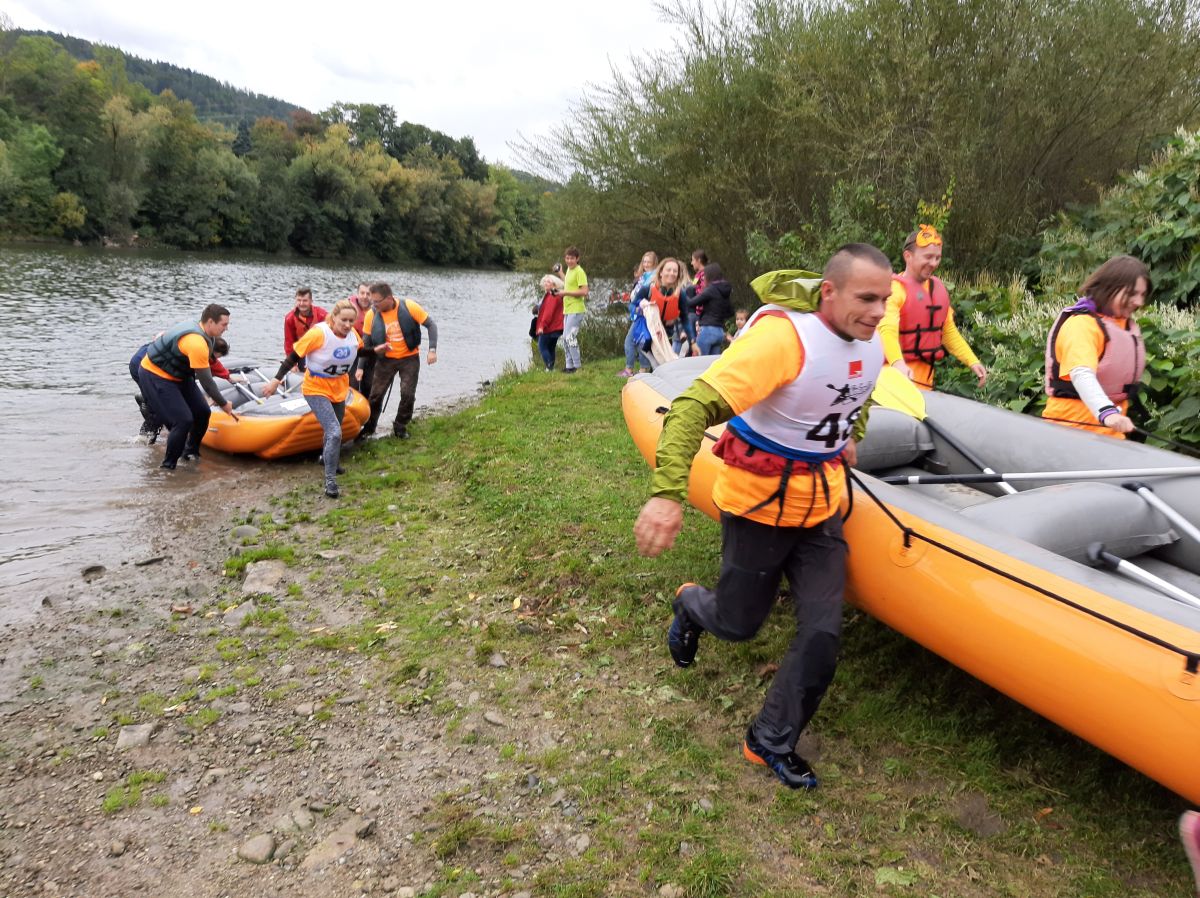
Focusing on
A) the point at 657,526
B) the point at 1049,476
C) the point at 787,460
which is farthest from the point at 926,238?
the point at 657,526

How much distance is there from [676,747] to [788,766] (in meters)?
0.46

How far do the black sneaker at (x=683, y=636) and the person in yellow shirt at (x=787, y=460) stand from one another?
0.91 ft

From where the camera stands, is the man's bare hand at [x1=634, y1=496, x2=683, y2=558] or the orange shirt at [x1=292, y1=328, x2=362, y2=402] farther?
the orange shirt at [x1=292, y1=328, x2=362, y2=402]

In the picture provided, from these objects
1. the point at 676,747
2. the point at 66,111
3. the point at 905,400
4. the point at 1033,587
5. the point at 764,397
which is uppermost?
the point at 66,111

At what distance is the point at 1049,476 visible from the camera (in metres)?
3.77

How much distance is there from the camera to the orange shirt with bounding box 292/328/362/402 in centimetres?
688

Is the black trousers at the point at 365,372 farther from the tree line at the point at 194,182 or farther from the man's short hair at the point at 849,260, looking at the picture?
the tree line at the point at 194,182

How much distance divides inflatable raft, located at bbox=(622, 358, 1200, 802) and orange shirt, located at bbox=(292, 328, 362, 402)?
408 centimetres

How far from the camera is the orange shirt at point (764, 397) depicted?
8.79 ft

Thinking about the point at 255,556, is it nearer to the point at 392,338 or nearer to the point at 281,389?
the point at 392,338

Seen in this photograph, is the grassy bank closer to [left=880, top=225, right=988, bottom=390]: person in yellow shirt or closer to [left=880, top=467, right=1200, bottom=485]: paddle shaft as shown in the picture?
[left=880, top=467, right=1200, bottom=485]: paddle shaft

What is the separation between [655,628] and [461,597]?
47.1 inches

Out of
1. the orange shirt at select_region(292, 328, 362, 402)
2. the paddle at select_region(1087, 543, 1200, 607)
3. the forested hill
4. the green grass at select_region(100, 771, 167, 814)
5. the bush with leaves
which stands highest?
the forested hill

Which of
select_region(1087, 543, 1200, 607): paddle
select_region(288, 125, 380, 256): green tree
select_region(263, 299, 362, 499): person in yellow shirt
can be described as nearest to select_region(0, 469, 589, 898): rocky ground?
select_region(1087, 543, 1200, 607): paddle
